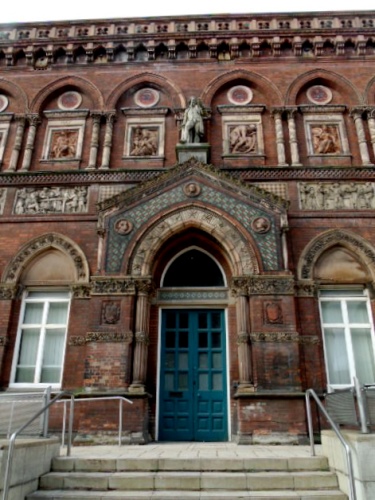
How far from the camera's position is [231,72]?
15625 mm

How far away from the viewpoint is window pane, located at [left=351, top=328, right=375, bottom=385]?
11.4m

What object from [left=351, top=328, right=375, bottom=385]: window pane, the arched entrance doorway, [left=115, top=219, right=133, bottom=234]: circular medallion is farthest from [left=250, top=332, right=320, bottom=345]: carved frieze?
[left=115, top=219, right=133, bottom=234]: circular medallion

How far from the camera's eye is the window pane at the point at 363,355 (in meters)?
11.4

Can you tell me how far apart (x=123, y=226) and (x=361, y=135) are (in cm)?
827

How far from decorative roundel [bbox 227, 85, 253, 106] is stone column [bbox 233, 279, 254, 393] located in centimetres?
724

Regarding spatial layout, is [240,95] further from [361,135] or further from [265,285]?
[265,285]

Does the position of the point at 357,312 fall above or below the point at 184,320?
above

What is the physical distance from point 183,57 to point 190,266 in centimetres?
817

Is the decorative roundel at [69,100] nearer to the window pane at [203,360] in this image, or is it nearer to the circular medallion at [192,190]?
the circular medallion at [192,190]

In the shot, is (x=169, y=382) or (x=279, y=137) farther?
(x=279, y=137)

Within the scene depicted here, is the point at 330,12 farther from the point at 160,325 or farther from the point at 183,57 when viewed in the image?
the point at 160,325

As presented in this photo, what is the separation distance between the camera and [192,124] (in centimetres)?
1373

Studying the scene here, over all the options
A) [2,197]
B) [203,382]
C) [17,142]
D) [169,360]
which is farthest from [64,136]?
[203,382]

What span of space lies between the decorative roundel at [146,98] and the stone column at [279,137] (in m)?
4.14
